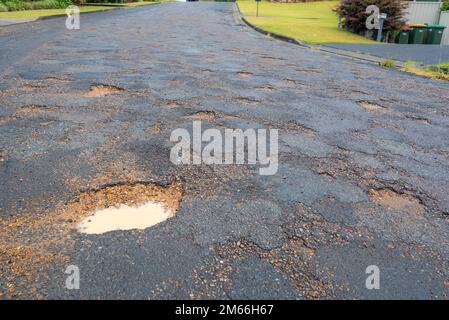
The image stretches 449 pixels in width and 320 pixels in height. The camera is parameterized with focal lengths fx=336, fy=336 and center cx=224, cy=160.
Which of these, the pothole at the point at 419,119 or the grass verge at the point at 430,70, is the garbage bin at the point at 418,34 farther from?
the pothole at the point at 419,119

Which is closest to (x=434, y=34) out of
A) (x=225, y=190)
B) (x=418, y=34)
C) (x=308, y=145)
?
(x=418, y=34)

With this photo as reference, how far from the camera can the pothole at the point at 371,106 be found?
526 cm

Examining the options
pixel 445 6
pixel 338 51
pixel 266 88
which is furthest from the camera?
pixel 445 6

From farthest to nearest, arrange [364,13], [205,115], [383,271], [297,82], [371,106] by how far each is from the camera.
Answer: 1. [364,13]
2. [297,82]
3. [371,106]
4. [205,115]
5. [383,271]

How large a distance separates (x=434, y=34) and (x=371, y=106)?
575 inches

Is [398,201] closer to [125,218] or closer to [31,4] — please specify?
[125,218]

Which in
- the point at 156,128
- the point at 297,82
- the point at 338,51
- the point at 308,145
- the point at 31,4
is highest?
the point at 31,4

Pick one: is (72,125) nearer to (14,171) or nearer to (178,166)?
(14,171)

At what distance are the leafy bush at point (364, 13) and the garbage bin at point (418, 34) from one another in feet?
2.44

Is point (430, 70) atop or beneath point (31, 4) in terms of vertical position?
beneath

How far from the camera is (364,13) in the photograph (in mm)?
15992

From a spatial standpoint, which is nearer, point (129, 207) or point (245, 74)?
point (129, 207)
